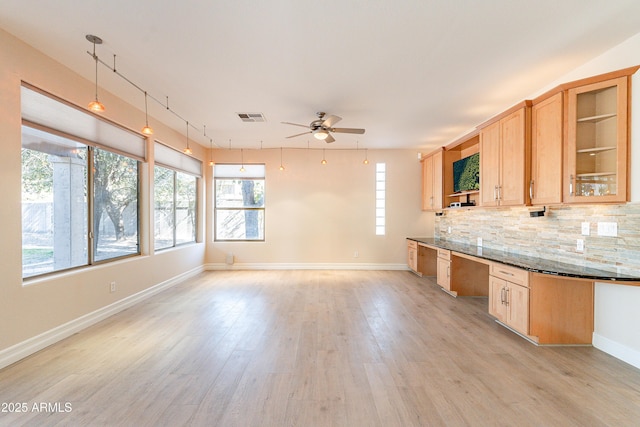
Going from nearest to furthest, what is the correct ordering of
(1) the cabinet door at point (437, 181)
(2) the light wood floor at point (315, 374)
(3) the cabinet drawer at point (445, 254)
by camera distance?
(2) the light wood floor at point (315, 374)
(3) the cabinet drawer at point (445, 254)
(1) the cabinet door at point (437, 181)

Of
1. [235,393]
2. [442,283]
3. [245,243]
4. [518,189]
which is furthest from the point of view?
[245,243]

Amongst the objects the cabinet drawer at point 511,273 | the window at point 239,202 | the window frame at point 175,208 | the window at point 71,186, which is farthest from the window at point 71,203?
the cabinet drawer at point 511,273

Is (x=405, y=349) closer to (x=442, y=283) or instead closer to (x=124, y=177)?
(x=442, y=283)

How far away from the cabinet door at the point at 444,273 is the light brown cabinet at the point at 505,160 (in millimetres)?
1325

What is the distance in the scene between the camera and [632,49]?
2.55m

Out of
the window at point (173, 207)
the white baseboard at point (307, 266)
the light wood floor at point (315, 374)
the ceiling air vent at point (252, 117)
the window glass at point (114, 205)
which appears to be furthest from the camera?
the white baseboard at point (307, 266)

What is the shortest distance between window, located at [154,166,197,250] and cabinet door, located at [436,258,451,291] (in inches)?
203

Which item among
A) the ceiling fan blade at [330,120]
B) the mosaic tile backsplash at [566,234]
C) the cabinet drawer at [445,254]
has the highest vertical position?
the ceiling fan blade at [330,120]

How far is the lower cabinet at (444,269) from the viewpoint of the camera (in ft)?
15.8

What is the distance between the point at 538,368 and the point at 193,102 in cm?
508

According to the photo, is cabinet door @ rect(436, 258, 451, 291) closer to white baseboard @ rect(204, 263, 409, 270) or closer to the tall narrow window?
white baseboard @ rect(204, 263, 409, 270)

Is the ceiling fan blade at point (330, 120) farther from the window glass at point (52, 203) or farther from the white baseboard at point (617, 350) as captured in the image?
the white baseboard at point (617, 350)

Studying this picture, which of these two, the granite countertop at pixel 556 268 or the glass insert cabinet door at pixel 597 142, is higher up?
the glass insert cabinet door at pixel 597 142

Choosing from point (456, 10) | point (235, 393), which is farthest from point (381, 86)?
point (235, 393)
